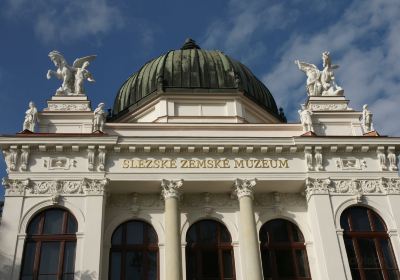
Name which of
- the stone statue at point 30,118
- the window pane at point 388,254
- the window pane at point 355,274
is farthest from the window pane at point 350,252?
the stone statue at point 30,118

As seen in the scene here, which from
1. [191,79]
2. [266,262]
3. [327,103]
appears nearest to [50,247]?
[266,262]

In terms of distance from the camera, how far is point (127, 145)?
2353cm

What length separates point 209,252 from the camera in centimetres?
2286

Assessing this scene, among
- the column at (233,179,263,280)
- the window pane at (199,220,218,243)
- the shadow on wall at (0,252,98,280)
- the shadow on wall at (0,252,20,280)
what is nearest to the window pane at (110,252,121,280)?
the shadow on wall at (0,252,98,280)

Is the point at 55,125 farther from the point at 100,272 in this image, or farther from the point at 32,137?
the point at 100,272

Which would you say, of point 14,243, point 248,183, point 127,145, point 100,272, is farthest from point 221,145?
point 14,243

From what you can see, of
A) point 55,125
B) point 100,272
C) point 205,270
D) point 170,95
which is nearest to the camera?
point 100,272

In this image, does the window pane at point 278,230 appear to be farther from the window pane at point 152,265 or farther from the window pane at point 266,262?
the window pane at point 152,265

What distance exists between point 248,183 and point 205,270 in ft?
12.8

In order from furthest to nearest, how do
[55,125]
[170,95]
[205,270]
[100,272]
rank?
[170,95] → [55,125] → [205,270] → [100,272]

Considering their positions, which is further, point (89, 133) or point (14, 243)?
point (89, 133)

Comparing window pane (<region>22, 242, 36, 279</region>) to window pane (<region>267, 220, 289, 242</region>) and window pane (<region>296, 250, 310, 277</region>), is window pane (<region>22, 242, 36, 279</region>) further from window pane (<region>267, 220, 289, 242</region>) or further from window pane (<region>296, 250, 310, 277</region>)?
window pane (<region>296, 250, 310, 277</region>)

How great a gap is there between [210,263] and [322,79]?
11372 millimetres

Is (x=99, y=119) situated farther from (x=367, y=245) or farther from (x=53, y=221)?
(x=367, y=245)
